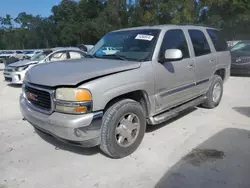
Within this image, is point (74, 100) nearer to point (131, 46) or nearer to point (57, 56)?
point (131, 46)

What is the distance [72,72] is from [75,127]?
746 mm

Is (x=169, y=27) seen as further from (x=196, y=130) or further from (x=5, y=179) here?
(x=5, y=179)

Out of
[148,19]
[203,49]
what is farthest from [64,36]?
[203,49]

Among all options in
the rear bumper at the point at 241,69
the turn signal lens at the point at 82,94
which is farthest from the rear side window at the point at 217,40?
the rear bumper at the point at 241,69

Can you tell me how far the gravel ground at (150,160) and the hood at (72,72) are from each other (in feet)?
3.86

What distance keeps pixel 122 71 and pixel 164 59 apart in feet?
2.80

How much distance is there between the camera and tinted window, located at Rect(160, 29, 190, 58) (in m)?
3.77

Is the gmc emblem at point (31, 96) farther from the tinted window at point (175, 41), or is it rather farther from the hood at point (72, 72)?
the tinted window at point (175, 41)

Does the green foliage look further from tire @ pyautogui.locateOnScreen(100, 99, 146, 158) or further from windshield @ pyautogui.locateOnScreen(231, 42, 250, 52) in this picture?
tire @ pyautogui.locateOnScreen(100, 99, 146, 158)

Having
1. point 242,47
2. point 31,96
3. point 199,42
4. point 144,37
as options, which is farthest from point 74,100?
point 242,47

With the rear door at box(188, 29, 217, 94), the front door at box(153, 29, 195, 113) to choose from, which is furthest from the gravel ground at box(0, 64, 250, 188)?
the rear door at box(188, 29, 217, 94)

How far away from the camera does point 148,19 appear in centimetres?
2264

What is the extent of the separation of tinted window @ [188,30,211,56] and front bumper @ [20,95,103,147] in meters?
2.65

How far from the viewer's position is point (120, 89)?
300cm
